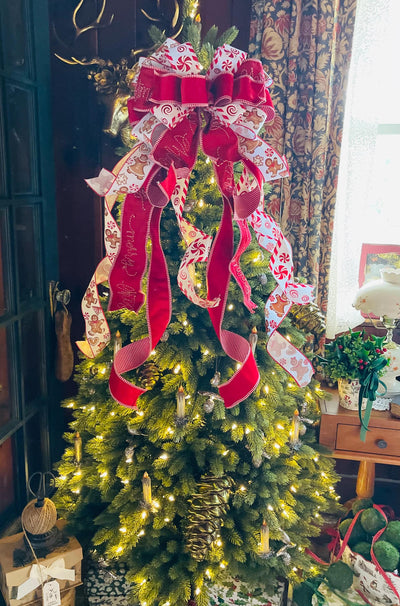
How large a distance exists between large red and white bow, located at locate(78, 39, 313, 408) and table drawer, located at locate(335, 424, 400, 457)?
76 centimetres

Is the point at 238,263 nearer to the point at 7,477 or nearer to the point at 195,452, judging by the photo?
the point at 195,452

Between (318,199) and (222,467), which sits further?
(318,199)

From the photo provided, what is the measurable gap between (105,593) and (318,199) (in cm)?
160

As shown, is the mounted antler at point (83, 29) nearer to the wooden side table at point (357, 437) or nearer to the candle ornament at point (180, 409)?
the candle ornament at point (180, 409)

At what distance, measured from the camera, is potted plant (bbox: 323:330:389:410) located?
1.70 metres

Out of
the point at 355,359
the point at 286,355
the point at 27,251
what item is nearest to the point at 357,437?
the point at 355,359

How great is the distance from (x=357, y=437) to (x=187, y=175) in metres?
1.20

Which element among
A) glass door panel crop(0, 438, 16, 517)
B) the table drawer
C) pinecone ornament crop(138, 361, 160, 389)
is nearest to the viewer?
pinecone ornament crop(138, 361, 160, 389)

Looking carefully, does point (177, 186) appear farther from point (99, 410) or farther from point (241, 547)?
point (241, 547)

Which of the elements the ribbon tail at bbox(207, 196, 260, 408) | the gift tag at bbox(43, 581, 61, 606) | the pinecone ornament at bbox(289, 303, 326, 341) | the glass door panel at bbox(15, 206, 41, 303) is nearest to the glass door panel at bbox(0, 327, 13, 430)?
the glass door panel at bbox(15, 206, 41, 303)

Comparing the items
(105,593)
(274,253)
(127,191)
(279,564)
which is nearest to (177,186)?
(127,191)

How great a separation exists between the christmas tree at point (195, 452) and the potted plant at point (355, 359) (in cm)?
32

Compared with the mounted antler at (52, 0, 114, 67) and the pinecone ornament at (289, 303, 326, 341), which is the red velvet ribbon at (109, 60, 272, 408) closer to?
the pinecone ornament at (289, 303, 326, 341)

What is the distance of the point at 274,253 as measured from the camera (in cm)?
132
